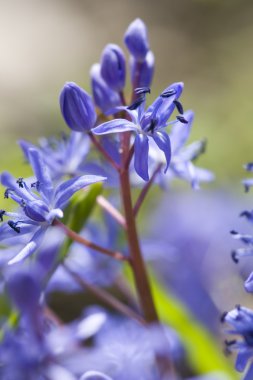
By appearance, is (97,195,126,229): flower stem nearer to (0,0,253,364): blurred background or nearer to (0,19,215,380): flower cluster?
(0,19,215,380): flower cluster

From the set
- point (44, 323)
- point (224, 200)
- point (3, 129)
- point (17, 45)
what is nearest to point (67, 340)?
point (44, 323)

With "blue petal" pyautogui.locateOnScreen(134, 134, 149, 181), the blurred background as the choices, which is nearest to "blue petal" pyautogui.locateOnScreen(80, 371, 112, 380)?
"blue petal" pyautogui.locateOnScreen(134, 134, 149, 181)

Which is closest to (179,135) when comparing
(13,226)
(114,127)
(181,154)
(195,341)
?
(181,154)

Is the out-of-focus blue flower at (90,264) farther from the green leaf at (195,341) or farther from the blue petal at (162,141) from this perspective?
the blue petal at (162,141)

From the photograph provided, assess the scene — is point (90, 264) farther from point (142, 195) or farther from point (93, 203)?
point (142, 195)

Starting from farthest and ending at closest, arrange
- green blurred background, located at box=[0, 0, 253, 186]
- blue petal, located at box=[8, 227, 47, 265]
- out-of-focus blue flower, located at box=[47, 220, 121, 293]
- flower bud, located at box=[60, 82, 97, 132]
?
green blurred background, located at box=[0, 0, 253, 186], out-of-focus blue flower, located at box=[47, 220, 121, 293], flower bud, located at box=[60, 82, 97, 132], blue petal, located at box=[8, 227, 47, 265]

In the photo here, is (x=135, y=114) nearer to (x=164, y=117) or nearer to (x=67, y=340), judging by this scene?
(x=164, y=117)

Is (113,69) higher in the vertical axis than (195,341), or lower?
higher
